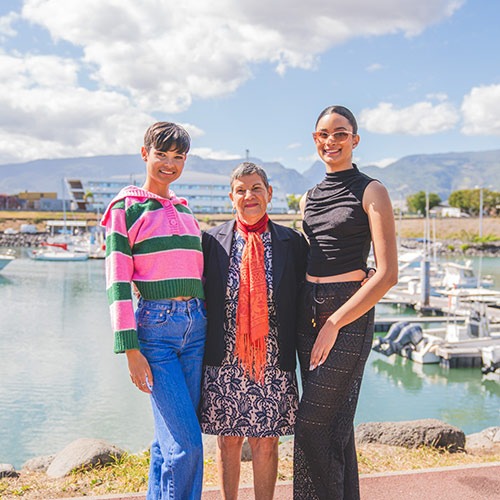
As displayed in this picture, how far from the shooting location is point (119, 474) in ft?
14.4

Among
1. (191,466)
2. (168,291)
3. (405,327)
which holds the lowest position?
(405,327)

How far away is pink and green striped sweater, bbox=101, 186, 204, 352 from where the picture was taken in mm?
2805

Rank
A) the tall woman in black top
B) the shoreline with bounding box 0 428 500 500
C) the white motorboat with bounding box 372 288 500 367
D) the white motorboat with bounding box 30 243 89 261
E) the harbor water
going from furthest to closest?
the white motorboat with bounding box 30 243 89 261, the white motorboat with bounding box 372 288 500 367, the harbor water, the shoreline with bounding box 0 428 500 500, the tall woman in black top

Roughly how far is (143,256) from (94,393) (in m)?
10.8

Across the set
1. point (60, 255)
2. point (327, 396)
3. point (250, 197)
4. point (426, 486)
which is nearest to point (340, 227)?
point (250, 197)

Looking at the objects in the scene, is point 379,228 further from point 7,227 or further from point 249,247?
point 7,227

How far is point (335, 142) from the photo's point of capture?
3.06 m

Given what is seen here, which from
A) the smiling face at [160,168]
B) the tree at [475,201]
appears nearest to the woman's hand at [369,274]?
the smiling face at [160,168]

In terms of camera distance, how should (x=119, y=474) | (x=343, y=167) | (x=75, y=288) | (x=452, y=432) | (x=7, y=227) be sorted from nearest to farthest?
(x=343, y=167) < (x=119, y=474) < (x=452, y=432) < (x=75, y=288) < (x=7, y=227)

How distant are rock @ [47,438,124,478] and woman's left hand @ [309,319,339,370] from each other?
257 cm

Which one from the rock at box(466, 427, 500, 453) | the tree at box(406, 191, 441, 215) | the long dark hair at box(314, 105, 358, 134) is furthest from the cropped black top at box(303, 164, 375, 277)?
the tree at box(406, 191, 441, 215)

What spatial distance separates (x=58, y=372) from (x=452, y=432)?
450 inches

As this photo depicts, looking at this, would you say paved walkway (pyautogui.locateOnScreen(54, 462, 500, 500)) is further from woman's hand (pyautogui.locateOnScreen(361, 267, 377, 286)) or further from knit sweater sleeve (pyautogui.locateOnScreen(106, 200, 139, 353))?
woman's hand (pyautogui.locateOnScreen(361, 267, 377, 286))

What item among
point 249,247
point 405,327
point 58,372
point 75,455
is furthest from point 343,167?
point 405,327
